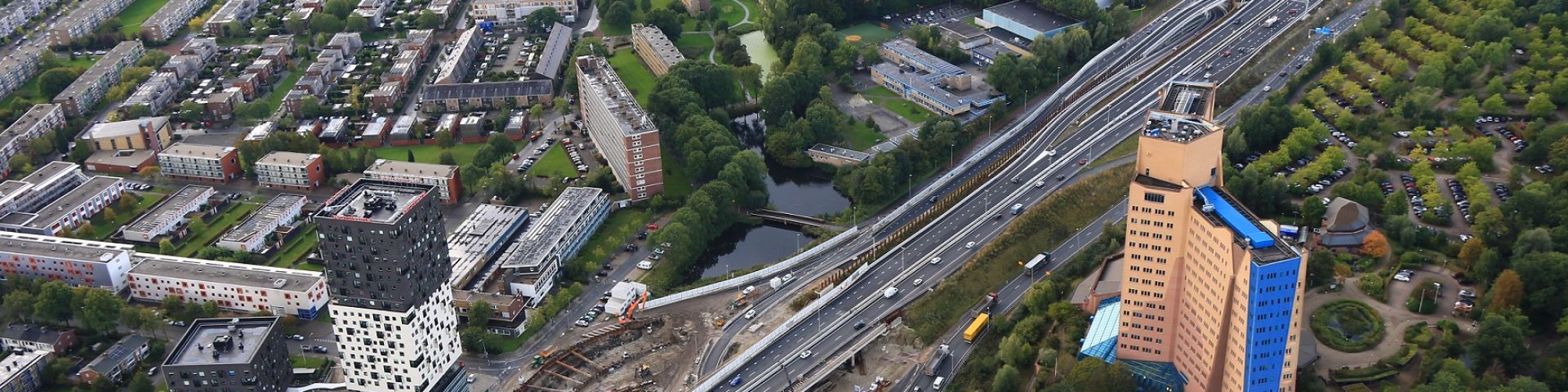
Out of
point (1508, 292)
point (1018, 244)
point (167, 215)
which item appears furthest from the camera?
point (167, 215)

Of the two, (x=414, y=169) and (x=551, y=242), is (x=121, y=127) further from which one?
(x=551, y=242)

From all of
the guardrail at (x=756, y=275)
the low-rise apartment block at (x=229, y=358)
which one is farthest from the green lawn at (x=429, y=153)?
the low-rise apartment block at (x=229, y=358)

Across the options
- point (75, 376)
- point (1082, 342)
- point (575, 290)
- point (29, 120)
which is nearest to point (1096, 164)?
point (1082, 342)

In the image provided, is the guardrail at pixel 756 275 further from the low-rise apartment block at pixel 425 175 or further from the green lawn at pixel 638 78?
the green lawn at pixel 638 78

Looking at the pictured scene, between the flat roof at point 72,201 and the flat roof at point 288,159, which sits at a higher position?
the flat roof at point 288,159

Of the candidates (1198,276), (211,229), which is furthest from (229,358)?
(1198,276)

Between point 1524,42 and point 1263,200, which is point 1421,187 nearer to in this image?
point 1263,200

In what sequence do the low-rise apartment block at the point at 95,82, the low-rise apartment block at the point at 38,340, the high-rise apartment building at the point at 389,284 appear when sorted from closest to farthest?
the high-rise apartment building at the point at 389,284 < the low-rise apartment block at the point at 38,340 < the low-rise apartment block at the point at 95,82

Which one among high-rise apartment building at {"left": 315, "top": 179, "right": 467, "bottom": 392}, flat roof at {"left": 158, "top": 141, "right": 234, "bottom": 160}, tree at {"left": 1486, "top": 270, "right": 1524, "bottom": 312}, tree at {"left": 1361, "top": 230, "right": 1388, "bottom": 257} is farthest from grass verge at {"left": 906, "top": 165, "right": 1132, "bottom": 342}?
flat roof at {"left": 158, "top": 141, "right": 234, "bottom": 160}
